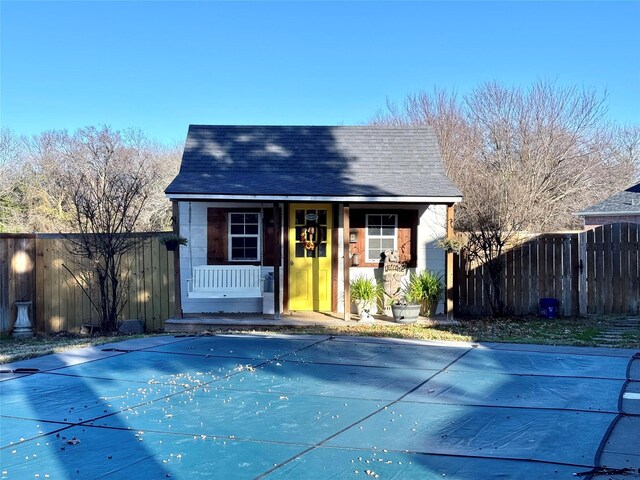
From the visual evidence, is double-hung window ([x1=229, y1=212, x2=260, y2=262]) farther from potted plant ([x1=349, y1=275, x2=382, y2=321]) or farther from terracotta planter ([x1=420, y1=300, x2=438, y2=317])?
terracotta planter ([x1=420, y1=300, x2=438, y2=317])

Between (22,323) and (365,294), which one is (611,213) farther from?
(22,323)

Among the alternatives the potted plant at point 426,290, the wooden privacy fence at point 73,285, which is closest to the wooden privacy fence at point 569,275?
the potted plant at point 426,290

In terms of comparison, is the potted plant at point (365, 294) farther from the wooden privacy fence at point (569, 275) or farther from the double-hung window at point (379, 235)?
the wooden privacy fence at point (569, 275)

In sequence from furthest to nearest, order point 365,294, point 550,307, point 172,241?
point 550,307 → point 365,294 → point 172,241

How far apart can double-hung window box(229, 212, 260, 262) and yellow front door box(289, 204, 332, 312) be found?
28.8 inches

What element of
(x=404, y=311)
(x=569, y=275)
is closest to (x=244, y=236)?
(x=404, y=311)

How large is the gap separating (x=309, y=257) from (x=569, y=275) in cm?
546

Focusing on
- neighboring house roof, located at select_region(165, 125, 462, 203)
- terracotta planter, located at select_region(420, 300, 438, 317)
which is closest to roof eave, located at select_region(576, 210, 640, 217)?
neighboring house roof, located at select_region(165, 125, 462, 203)

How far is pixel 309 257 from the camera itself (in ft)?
44.0

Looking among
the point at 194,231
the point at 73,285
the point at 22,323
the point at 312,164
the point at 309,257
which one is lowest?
the point at 22,323

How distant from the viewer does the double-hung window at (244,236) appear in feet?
43.8

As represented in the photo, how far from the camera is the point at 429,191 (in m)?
12.2

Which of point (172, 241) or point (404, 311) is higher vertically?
point (172, 241)

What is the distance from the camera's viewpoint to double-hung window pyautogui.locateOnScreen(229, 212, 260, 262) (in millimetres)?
13352
